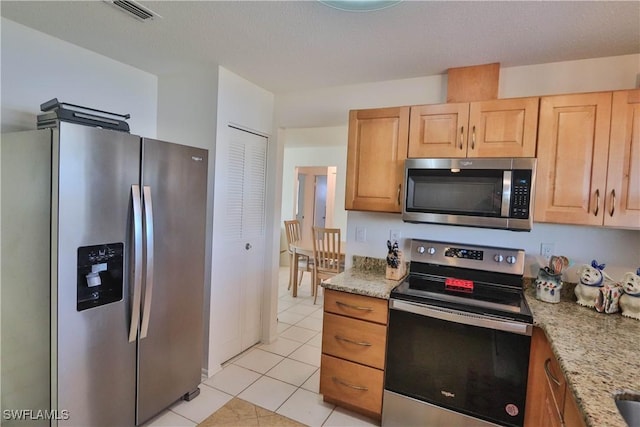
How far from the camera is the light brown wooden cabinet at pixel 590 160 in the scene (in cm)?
170

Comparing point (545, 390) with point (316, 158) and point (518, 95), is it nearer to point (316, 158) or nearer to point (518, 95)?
point (518, 95)

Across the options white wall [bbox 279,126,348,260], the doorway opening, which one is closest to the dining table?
white wall [bbox 279,126,348,260]

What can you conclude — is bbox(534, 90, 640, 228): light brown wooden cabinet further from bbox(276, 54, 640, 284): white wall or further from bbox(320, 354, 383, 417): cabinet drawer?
bbox(320, 354, 383, 417): cabinet drawer

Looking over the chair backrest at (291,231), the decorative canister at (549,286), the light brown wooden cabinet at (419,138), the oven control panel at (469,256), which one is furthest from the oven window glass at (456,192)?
the chair backrest at (291,231)

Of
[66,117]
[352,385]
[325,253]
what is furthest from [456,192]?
[325,253]

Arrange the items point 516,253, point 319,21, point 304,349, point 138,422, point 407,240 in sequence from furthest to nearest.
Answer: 1. point 304,349
2. point 407,240
3. point 516,253
4. point 138,422
5. point 319,21

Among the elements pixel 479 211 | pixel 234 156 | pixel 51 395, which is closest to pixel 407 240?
pixel 479 211

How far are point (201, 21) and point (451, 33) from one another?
1.36 meters

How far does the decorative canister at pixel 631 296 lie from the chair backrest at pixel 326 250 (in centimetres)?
272

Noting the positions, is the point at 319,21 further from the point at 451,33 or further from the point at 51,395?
the point at 51,395

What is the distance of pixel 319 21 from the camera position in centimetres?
171

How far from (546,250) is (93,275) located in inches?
103

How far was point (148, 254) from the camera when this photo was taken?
6.01 feet

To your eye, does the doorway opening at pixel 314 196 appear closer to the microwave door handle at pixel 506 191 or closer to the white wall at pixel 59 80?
the white wall at pixel 59 80
